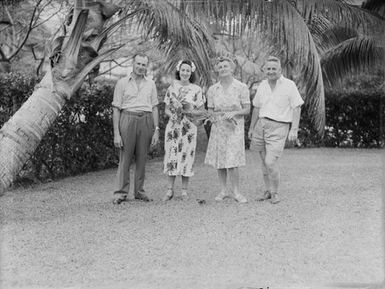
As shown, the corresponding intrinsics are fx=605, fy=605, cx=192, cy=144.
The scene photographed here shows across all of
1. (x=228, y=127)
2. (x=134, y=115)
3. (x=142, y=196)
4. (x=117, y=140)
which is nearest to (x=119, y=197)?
(x=142, y=196)

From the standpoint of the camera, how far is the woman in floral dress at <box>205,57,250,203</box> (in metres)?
7.15

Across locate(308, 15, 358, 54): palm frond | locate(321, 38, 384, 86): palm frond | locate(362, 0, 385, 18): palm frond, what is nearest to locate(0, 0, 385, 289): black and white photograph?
locate(308, 15, 358, 54): palm frond

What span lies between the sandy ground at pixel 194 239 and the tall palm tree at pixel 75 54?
862 mm

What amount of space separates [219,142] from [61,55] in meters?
2.20

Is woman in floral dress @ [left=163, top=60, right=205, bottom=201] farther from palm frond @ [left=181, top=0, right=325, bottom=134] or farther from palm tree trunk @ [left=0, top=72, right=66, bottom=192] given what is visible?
palm tree trunk @ [left=0, top=72, right=66, bottom=192]

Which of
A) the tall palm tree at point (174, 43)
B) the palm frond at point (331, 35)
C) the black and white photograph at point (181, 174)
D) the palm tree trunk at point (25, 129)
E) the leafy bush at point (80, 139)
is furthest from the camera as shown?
the palm frond at point (331, 35)

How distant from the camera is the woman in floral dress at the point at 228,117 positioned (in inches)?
282

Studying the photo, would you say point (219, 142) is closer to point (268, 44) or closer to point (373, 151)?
point (268, 44)

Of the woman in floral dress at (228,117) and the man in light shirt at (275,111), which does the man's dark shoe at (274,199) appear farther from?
the woman in floral dress at (228,117)

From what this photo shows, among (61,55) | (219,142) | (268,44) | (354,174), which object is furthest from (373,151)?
(61,55)

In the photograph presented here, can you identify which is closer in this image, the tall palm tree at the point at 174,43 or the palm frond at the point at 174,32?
the tall palm tree at the point at 174,43

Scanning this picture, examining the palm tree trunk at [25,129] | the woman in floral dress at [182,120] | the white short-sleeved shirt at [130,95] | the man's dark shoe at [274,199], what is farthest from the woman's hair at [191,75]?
the man's dark shoe at [274,199]

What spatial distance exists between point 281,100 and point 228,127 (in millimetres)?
707

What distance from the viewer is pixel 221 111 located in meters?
7.22
